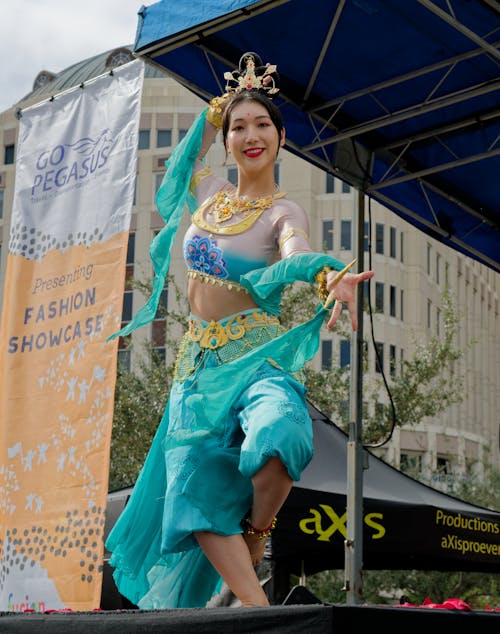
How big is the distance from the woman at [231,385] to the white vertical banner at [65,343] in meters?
2.08

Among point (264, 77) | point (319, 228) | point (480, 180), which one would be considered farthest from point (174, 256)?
point (264, 77)

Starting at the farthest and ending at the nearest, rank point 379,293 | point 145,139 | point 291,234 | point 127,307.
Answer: point 145,139 < point 379,293 < point 127,307 < point 291,234

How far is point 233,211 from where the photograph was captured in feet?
11.8

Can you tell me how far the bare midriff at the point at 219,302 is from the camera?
A: 137 inches

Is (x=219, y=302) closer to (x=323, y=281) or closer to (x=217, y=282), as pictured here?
(x=217, y=282)

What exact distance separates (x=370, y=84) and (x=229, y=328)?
316 centimetres

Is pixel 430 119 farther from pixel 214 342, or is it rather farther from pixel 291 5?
pixel 214 342

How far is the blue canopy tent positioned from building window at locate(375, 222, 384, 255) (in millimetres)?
23744

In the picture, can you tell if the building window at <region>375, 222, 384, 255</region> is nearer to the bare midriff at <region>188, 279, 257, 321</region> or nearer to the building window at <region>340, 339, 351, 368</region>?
the building window at <region>340, 339, 351, 368</region>

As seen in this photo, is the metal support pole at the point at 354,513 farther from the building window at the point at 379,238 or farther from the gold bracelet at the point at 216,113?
the building window at the point at 379,238

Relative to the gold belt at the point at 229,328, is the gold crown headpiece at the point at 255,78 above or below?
above

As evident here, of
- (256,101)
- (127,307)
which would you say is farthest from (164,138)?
→ (256,101)

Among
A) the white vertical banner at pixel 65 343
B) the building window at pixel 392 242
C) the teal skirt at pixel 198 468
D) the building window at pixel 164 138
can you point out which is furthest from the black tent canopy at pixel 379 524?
the building window at pixel 164 138

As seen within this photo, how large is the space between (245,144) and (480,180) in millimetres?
3919
